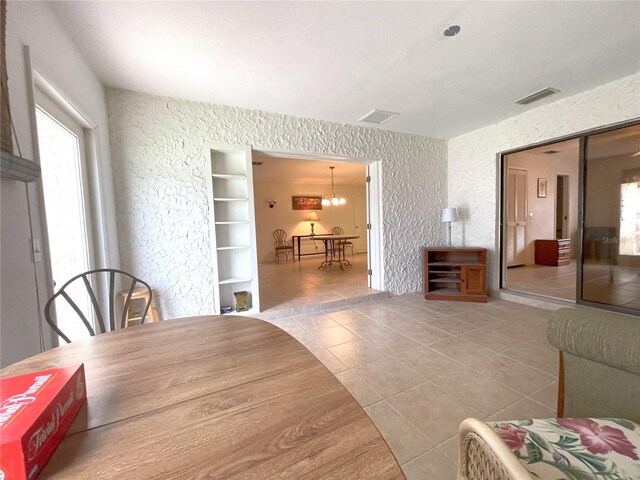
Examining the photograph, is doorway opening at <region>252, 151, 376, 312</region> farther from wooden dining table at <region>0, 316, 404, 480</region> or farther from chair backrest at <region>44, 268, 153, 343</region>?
wooden dining table at <region>0, 316, 404, 480</region>

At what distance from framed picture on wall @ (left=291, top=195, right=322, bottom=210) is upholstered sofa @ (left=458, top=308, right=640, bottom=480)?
289 inches

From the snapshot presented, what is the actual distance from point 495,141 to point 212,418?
14.8 ft

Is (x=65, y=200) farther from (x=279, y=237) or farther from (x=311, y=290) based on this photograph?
(x=279, y=237)

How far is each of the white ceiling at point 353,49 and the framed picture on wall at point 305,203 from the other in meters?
5.21

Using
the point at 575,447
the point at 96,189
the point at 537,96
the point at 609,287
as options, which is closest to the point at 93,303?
the point at 96,189

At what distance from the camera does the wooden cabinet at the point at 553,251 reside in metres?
5.60

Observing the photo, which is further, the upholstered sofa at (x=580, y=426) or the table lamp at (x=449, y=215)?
the table lamp at (x=449, y=215)

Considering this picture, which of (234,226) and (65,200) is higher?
(65,200)

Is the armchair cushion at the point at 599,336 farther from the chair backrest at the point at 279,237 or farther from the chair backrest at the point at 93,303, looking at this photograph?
the chair backrest at the point at 279,237

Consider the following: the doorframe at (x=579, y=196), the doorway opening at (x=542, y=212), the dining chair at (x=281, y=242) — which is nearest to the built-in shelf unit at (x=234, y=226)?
the doorframe at (x=579, y=196)

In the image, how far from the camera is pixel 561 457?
0.77m

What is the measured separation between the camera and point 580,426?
0.88m

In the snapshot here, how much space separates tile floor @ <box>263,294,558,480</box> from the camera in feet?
4.77

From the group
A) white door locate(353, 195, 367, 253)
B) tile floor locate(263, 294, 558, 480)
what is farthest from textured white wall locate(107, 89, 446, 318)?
white door locate(353, 195, 367, 253)
